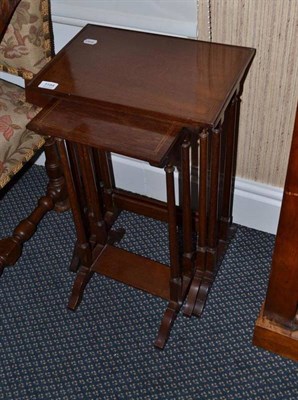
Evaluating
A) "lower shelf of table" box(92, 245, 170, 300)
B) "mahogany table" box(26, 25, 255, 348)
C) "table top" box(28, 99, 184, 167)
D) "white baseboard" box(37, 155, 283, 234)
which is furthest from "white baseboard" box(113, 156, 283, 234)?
"table top" box(28, 99, 184, 167)

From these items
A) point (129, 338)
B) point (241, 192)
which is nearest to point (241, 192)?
point (241, 192)

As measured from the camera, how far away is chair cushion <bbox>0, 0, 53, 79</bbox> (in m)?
1.61

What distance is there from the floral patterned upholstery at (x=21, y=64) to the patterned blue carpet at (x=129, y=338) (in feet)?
1.45

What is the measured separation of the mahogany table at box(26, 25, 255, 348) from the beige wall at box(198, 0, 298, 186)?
93 millimetres

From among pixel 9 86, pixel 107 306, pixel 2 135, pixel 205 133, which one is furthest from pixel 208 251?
pixel 9 86

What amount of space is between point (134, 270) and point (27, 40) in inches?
31.0

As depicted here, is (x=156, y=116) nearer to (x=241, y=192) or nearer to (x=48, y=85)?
(x=48, y=85)

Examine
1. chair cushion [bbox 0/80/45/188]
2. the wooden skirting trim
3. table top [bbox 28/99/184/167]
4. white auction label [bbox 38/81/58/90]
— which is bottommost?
the wooden skirting trim

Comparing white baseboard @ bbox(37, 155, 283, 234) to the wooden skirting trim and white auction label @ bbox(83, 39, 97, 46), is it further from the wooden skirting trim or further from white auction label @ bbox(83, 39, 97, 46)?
white auction label @ bbox(83, 39, 97, 46)

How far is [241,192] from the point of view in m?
1.97

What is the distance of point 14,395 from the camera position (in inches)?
65.5

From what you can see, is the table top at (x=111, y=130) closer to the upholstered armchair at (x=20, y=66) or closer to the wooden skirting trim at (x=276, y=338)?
the upholstered armchair at (x=20, y=66)

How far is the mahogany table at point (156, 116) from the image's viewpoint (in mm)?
1323

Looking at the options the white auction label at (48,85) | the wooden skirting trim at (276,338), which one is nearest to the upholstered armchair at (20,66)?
the white auction label at (48,85)
